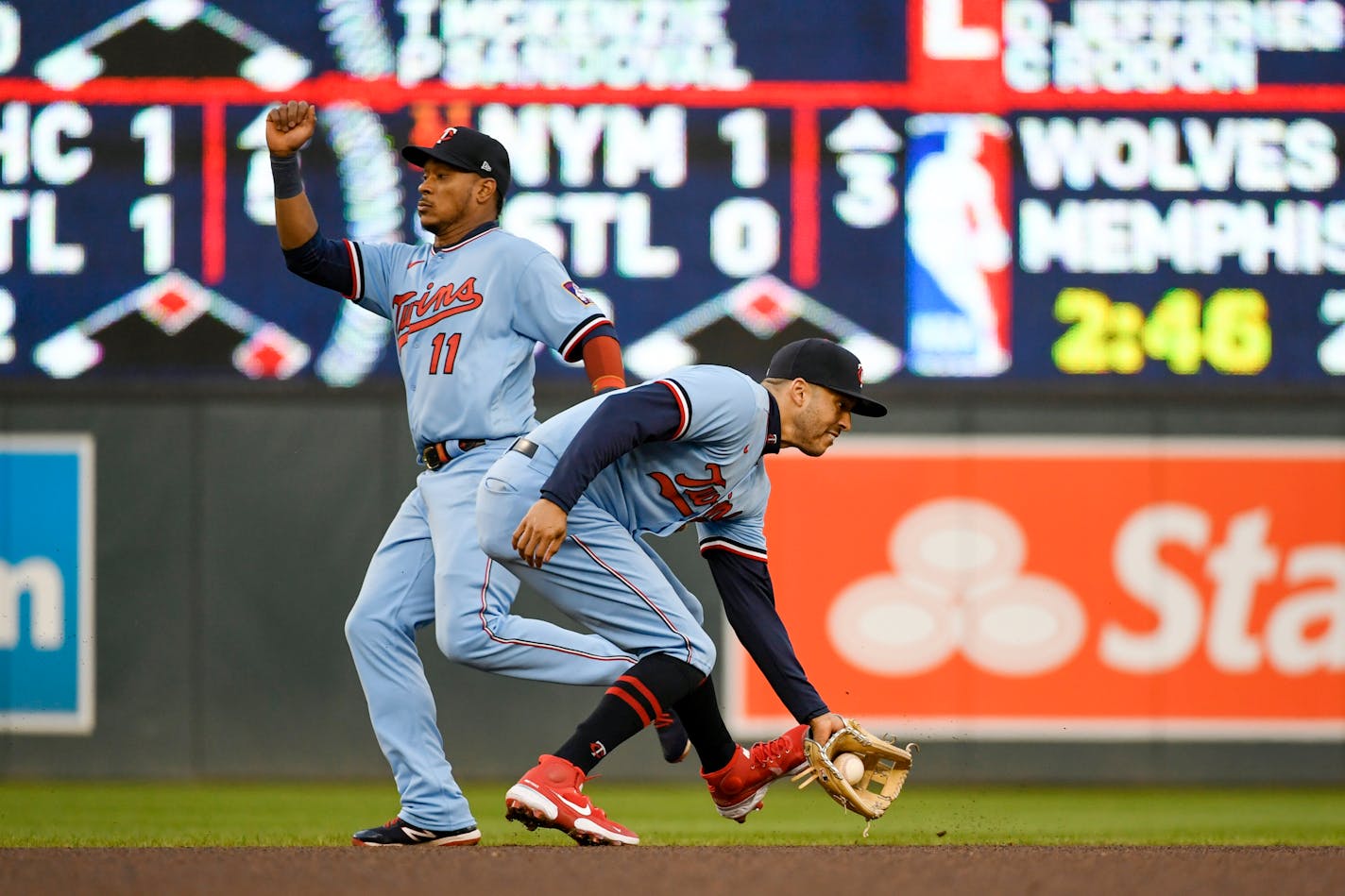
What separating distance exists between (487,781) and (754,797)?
2542 mm

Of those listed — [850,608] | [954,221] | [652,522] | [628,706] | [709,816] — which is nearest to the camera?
[628,706]

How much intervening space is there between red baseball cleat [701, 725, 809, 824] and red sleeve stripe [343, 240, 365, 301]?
1220mm

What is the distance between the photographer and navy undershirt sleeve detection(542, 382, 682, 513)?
11.6 feet

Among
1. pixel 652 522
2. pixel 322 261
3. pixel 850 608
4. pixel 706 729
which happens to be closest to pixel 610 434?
pixel 652 522

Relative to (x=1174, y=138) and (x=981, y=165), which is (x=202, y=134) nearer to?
(x=981, y=165)

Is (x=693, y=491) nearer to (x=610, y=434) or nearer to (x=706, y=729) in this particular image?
(x=610, y=434)

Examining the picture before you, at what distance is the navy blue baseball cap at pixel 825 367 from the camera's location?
388 centimetres

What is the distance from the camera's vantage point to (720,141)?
6.36 meters

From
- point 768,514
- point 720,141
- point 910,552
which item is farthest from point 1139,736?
point 720,141

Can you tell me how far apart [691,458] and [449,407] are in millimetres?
511

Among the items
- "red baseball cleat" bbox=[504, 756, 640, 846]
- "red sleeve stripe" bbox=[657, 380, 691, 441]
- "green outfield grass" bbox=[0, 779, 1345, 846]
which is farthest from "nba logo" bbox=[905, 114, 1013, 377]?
"red baseball cleat" bbox=[504, 756, 640, 846]

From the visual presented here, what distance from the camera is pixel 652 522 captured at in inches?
156

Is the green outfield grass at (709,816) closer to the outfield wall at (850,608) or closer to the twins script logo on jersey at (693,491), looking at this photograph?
the outfield wall at (850,608)

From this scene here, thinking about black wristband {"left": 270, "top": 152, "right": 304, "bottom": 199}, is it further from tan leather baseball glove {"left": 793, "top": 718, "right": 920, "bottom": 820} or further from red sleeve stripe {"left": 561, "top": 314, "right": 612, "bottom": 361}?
tan leather baseball glove {"left": 793, "top": 718, "right": 920, "bottom": 820}
